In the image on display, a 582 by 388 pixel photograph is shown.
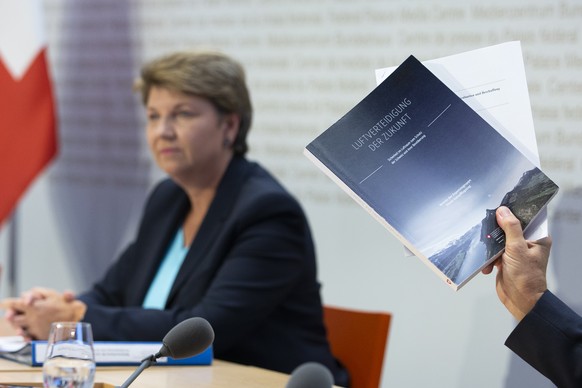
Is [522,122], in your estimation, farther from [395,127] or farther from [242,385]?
[242,385]

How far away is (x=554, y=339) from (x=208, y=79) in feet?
5.09

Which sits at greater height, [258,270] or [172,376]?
[258,270]

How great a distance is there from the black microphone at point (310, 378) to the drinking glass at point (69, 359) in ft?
1.99

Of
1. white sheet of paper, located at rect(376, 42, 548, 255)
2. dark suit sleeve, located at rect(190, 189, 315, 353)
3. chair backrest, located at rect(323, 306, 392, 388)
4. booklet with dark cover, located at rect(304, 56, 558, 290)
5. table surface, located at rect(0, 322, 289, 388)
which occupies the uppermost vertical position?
white sheet of paper, located at rect(376, 42, 548, 255)

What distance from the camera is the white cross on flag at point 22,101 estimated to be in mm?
4270

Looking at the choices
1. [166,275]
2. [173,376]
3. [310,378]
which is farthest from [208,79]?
[310,378]

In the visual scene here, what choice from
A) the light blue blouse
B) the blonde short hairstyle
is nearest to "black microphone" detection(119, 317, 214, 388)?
the light blue blouse

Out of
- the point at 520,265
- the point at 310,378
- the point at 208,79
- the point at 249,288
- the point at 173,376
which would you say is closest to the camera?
the point at 310,378

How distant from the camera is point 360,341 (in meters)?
2.80

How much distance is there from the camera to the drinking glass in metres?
1.70

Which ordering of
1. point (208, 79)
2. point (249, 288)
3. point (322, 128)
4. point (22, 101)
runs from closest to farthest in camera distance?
1. point (249, 288)
2. point (208, 79)
3. point (322, 128)
4. point (22, 101)

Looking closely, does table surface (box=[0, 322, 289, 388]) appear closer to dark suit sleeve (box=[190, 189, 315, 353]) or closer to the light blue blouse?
dark suit sleeve (box=[190, 189, 315, 353])

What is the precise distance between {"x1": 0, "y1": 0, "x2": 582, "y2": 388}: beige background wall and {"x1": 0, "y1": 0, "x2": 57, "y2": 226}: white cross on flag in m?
0.32

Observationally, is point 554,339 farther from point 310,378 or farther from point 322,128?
point 322,128
